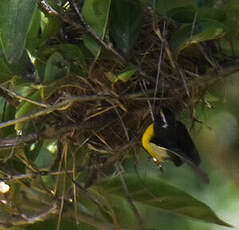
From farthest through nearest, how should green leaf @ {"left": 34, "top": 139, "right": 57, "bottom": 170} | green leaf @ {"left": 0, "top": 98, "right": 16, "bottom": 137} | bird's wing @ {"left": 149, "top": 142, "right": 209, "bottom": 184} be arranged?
green leaf @ {"left": 34, "top": 139, "right": 57, "bottom": 170}
green leaf @ {"left": 0, "top": 98, "right": 16, "bottom": 137}
bird's wing @ {"left": 149, "top": 142, "right": 209, "bottom": 184}

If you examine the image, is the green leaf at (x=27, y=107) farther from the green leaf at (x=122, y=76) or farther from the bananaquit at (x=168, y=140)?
the bananaquit at (x=168, y=140)

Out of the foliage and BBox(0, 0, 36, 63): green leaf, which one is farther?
the foliage

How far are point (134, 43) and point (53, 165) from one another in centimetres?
46

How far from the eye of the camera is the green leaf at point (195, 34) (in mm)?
1472

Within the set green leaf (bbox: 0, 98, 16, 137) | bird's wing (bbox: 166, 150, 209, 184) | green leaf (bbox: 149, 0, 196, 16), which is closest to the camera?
bird's wing (bbox: 166, 150, 209, 184)

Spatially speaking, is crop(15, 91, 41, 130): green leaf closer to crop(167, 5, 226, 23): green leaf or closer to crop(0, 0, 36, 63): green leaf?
crop(0, 0, 36, 63): green leaf

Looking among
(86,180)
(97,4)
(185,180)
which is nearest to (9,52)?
(97,4)

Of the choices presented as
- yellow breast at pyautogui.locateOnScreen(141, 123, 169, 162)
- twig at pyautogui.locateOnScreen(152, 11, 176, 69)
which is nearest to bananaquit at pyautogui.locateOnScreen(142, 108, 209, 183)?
yellow breast at pyautogui.locateOnScreen(141, 123, 169, 162)

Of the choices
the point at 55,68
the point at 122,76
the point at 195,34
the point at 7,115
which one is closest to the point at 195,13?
the point at 195,34

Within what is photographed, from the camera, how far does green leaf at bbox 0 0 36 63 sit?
1.39 m

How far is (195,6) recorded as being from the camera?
156 centimetres

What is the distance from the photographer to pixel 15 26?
141 centimetres

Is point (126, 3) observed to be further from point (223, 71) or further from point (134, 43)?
point (223, 71)

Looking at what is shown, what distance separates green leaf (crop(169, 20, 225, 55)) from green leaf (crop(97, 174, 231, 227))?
46 cm
